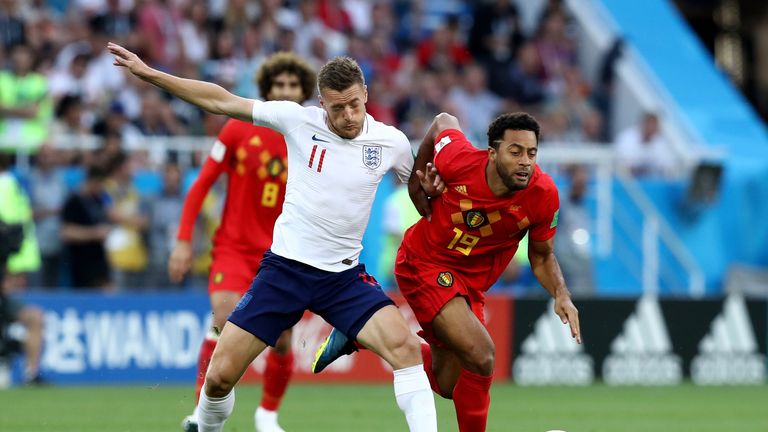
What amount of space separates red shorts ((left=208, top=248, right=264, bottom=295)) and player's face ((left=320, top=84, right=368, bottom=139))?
2.45m

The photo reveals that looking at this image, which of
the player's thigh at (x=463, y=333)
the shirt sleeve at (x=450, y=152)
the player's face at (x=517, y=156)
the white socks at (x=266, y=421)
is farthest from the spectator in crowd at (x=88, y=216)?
the player's face at (x=517, y=156)

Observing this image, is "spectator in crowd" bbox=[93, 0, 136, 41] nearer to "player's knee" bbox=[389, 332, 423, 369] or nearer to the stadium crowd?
the stadium crowd

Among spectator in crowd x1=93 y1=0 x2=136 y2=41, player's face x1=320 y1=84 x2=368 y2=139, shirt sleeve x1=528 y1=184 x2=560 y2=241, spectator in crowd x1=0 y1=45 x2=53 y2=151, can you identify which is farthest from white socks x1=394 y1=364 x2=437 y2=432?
spectator in crowd x1=93 y1=0 x2=136 y2=41

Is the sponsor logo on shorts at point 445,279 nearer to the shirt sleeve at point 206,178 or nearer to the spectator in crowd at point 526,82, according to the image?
the shirt sleeve at point 206,178

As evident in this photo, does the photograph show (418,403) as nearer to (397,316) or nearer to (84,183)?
(397,316)

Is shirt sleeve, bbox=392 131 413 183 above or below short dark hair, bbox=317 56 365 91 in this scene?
below

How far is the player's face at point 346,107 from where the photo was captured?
325 inches

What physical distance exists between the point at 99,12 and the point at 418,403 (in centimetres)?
1212

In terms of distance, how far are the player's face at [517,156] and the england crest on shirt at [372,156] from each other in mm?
750

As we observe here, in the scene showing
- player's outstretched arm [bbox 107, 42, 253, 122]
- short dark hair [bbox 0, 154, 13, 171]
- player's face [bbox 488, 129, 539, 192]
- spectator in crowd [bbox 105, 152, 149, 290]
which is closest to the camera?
player's outstretched arm [bbox 107, 42, 253, 122]

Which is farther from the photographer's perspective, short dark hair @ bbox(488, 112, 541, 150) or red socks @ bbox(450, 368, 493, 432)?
red socks @ bbox(450, 368, 493, 432)

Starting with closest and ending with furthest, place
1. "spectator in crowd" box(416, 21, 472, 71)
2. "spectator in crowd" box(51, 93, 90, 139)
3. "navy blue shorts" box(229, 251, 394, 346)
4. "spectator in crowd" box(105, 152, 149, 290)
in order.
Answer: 1. "navy blue shorts" box(229, 251, 394, 346)
2. "spectator in crowd" box(105, 152, 149, 290)
3. "spectator in crowd" box(51, 93, 90, 139)
4. "spectator in crowd" box(416, 21, 472, 71)

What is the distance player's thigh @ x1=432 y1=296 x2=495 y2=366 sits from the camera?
8781mm

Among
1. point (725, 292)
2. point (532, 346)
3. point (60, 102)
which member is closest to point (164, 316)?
point (60, 102)
